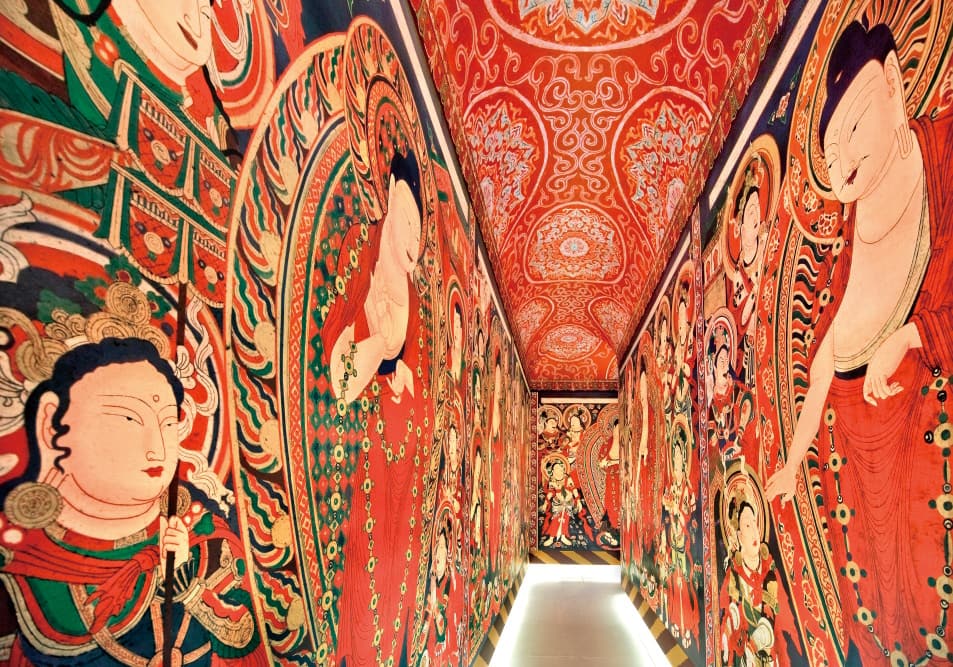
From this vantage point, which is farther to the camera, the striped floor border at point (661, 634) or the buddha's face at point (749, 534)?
the striped floor border at point (661, 634)

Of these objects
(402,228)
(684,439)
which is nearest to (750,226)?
(402,228)

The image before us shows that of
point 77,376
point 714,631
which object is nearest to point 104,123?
point 77,376

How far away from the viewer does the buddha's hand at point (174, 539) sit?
0.78 m

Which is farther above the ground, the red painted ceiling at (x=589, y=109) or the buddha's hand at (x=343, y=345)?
the red painted ceiling at (x=589, y=109)

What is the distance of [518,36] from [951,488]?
2861 mm

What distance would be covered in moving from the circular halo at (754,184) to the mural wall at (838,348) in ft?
0.04

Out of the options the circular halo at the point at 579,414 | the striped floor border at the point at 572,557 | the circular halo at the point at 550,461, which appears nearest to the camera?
the striped floor border at the point at 572,557

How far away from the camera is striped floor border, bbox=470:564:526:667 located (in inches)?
159

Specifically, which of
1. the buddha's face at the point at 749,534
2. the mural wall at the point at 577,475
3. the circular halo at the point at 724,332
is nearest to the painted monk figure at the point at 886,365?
the buddha's face at the point at 749,534

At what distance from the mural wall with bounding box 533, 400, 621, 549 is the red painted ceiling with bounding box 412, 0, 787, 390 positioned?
4.22 meters

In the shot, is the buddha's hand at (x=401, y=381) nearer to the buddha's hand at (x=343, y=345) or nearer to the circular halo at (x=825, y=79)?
the buddha's hand at (x=343, y=345)

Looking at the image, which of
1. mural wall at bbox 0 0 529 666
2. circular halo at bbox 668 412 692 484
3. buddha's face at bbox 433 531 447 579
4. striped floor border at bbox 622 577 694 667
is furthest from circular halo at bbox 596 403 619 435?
mural wall at bbox 0 0 529 666

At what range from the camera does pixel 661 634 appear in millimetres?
4680

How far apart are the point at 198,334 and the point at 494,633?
15.9 feet
